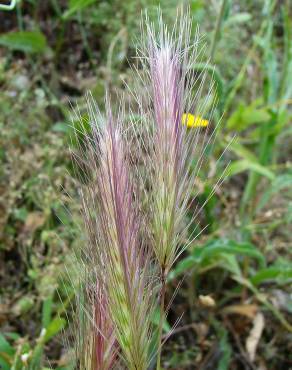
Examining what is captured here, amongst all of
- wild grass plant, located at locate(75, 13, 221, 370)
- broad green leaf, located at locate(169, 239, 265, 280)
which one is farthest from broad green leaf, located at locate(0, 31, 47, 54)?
wild grass plant, located at locate(75, 13, 221, 370)

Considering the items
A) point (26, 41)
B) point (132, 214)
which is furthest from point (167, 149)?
point (26, 41)

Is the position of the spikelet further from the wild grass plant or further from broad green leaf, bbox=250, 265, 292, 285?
broad green leaf, bbox=250, 265, 292, 285

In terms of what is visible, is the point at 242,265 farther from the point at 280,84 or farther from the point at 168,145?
the point at 168,145

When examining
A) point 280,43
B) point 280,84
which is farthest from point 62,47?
point 280,43

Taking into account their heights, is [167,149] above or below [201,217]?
above

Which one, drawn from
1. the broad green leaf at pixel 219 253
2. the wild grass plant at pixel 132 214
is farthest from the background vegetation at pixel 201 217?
the wild grass plant at pixel 132 214

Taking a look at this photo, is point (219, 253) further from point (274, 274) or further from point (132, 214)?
point (132, 214)

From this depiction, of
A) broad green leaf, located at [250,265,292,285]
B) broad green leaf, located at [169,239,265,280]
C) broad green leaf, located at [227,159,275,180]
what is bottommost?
broad green leaf, located at [250,265,292,285]

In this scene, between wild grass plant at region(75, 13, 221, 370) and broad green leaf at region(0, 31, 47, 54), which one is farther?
broad green leaf at region(0, 31, 47, 54)
